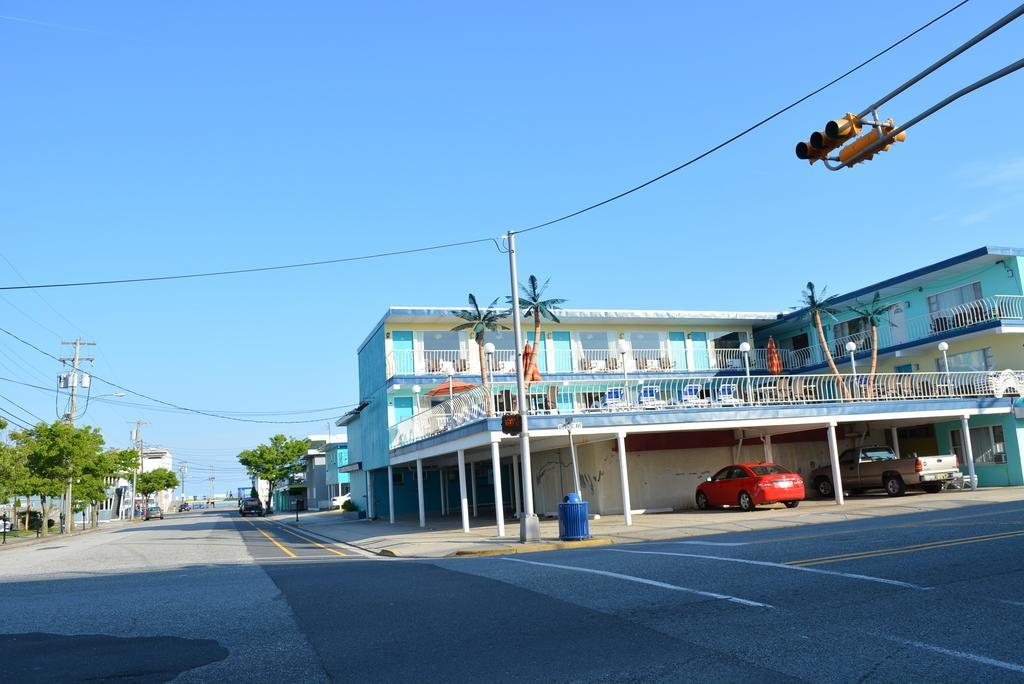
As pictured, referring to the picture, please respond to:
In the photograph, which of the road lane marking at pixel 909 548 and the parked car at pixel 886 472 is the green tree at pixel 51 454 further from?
the road lane marking at pixel 909 548

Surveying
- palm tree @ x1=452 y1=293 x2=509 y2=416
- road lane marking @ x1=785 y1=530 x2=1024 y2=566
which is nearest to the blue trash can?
road lane marking @ x1=785 y1=530 x2=1024 y2=566

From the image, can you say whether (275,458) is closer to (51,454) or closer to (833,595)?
(51,454)

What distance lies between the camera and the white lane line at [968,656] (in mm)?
5715

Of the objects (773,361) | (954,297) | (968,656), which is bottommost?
(968,656)

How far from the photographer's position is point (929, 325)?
33750mm

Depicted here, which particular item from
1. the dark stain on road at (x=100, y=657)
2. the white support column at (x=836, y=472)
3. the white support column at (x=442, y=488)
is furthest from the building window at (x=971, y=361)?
the dark stain on road at (x=100, y=657)

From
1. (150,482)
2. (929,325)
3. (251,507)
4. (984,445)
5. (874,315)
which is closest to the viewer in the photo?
(984,445)

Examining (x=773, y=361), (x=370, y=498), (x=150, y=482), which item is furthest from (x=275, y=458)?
(x=773, y=361)

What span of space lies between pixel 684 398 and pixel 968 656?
18.9 meters

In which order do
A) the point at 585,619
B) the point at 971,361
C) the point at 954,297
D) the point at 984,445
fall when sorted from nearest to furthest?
the point at 585,619 → the point at 984,445 → the point at 971,361 → the point at 954,297

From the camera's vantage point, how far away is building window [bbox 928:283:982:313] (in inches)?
1271

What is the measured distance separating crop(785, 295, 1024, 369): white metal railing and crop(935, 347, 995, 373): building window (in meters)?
1.30

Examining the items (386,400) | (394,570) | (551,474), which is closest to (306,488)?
(386,400)

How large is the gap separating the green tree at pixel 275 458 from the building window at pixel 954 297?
59.5 m
